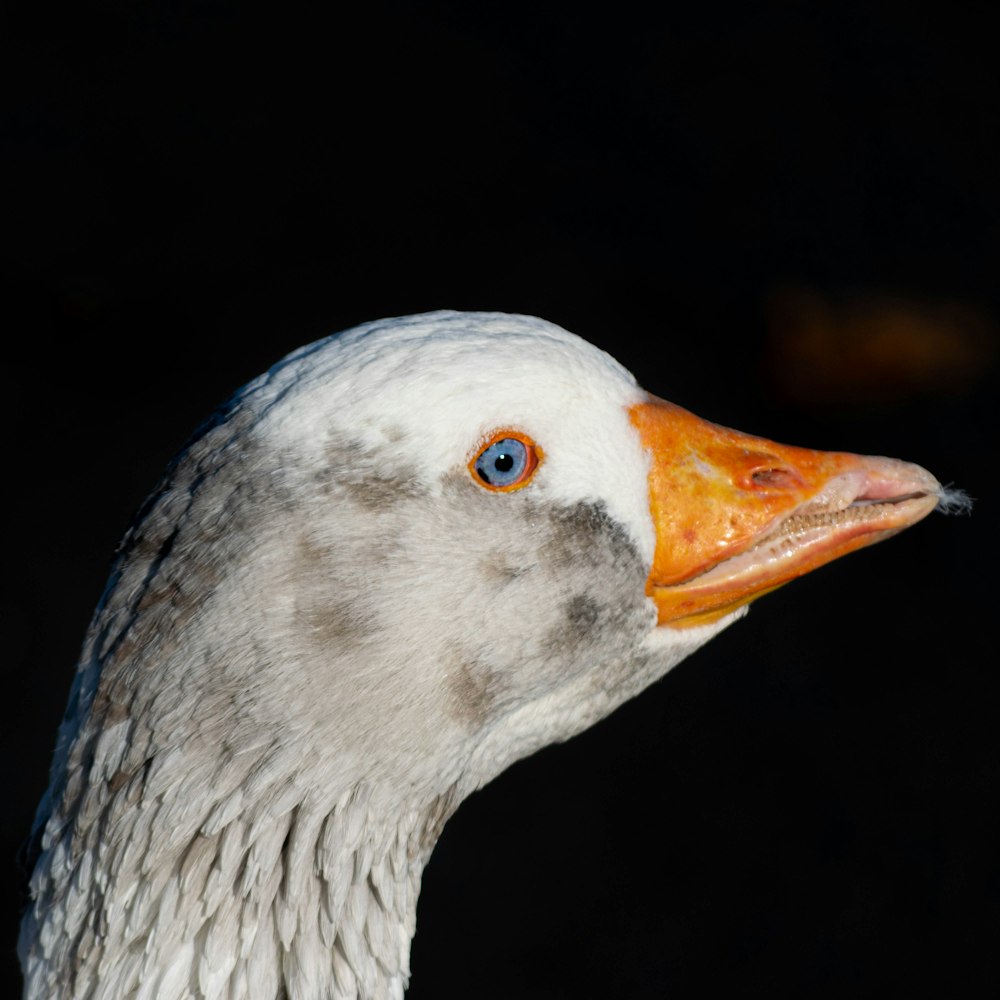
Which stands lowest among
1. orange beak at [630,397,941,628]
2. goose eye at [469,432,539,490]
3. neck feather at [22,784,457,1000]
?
neck feather at [22,784,457,1000]

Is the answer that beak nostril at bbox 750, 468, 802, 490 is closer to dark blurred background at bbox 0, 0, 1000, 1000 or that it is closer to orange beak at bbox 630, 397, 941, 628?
orange beak at bbox 630, 397, 941, 628

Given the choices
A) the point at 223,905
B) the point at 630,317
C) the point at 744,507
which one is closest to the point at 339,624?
the point at 223,905

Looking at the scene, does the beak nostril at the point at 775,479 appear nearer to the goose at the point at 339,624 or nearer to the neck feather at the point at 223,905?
the goose at the point at 339,624

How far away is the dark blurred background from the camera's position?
534cm

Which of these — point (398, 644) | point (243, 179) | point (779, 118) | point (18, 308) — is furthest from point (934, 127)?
point (398, 644)

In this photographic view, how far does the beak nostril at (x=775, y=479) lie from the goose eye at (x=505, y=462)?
0.48 metres

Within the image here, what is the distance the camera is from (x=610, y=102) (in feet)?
25.8

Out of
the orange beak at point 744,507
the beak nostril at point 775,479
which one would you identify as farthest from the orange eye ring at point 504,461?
the beak nostril at point 775,479

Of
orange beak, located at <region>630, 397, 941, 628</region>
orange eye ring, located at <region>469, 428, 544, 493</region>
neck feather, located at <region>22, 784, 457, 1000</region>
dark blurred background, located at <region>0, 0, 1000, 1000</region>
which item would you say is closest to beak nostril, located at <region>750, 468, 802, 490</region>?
orange beak, located at <region>630, 397, 941, 628</region>

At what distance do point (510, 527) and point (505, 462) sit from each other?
12 centimetres

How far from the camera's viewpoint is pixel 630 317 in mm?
6914

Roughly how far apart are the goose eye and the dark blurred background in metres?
3.19

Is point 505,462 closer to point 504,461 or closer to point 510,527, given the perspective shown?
point 504,461

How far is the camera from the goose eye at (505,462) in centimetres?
244
